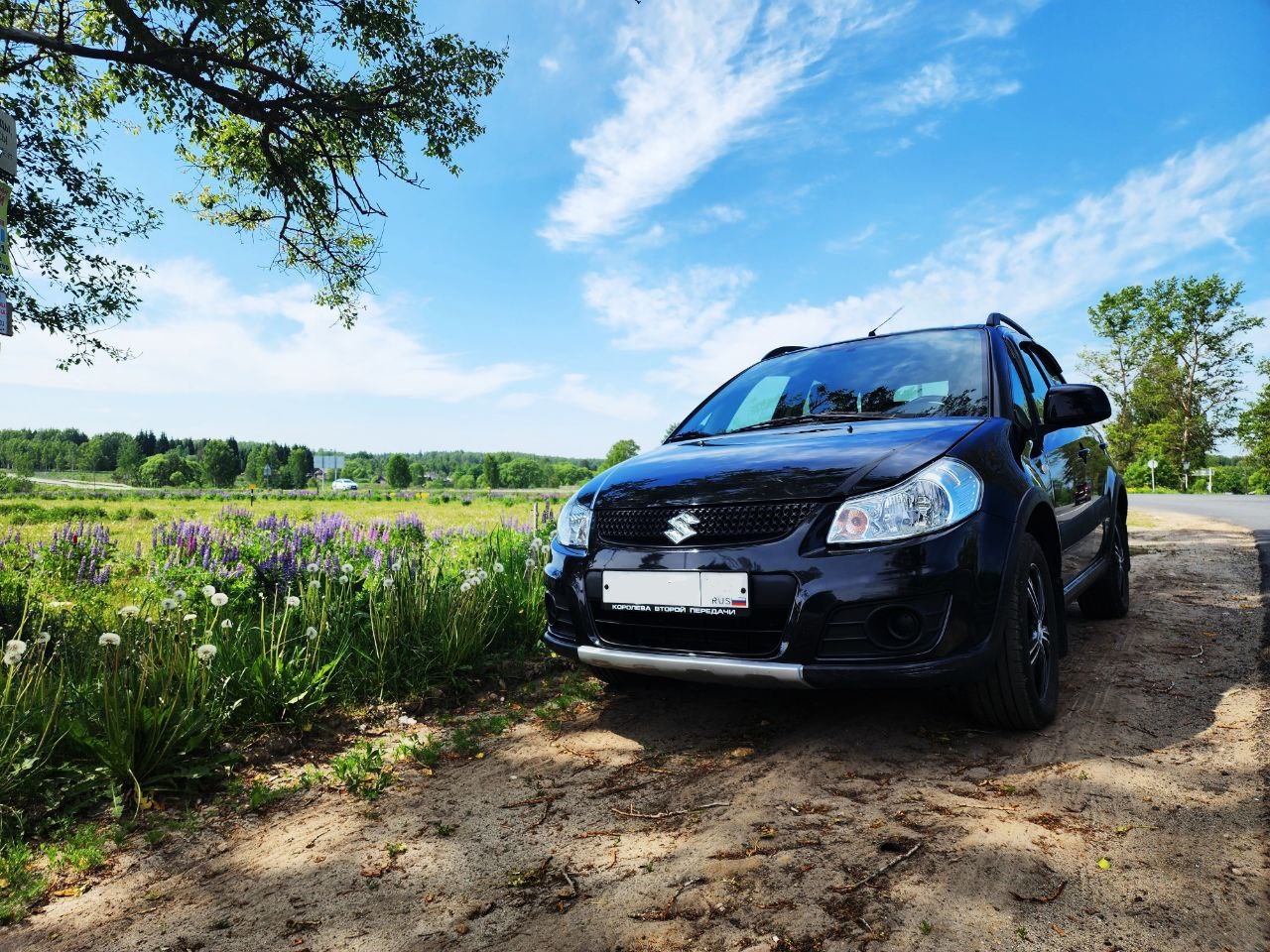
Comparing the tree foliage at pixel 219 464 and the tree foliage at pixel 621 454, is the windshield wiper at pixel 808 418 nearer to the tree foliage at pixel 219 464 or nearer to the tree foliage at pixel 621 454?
the tree foliage at pixel 621 454

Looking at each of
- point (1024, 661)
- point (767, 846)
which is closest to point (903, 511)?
point (1024, 661)

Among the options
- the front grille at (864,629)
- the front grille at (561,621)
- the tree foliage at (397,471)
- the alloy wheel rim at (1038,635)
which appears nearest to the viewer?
the front grille at (864,629)

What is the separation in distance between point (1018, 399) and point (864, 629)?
1.77m

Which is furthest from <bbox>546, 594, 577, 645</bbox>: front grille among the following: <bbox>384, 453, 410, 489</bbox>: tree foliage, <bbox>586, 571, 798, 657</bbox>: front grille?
<bbox>384, 453, 410, 489</bbox>: tree foliage

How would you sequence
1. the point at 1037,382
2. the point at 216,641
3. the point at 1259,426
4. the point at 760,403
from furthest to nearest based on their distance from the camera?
the point at 1259,426, the point at 1037,382, the point at 760,403, the point at 216,641

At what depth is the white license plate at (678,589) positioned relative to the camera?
257 cm

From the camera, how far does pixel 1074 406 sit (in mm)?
3424

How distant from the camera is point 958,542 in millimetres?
2461

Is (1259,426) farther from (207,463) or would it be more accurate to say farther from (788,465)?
(207,463)

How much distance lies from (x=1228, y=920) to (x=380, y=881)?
219 centimetres

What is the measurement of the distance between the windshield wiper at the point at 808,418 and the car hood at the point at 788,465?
105 mm

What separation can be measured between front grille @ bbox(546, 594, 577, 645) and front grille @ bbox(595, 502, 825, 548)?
407 mm

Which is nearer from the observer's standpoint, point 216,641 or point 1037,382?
point 216,641

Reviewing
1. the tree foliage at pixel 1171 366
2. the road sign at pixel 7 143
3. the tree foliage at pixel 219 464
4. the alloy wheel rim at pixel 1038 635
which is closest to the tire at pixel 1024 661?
the alloy wheel rim at pixel 1038 635
